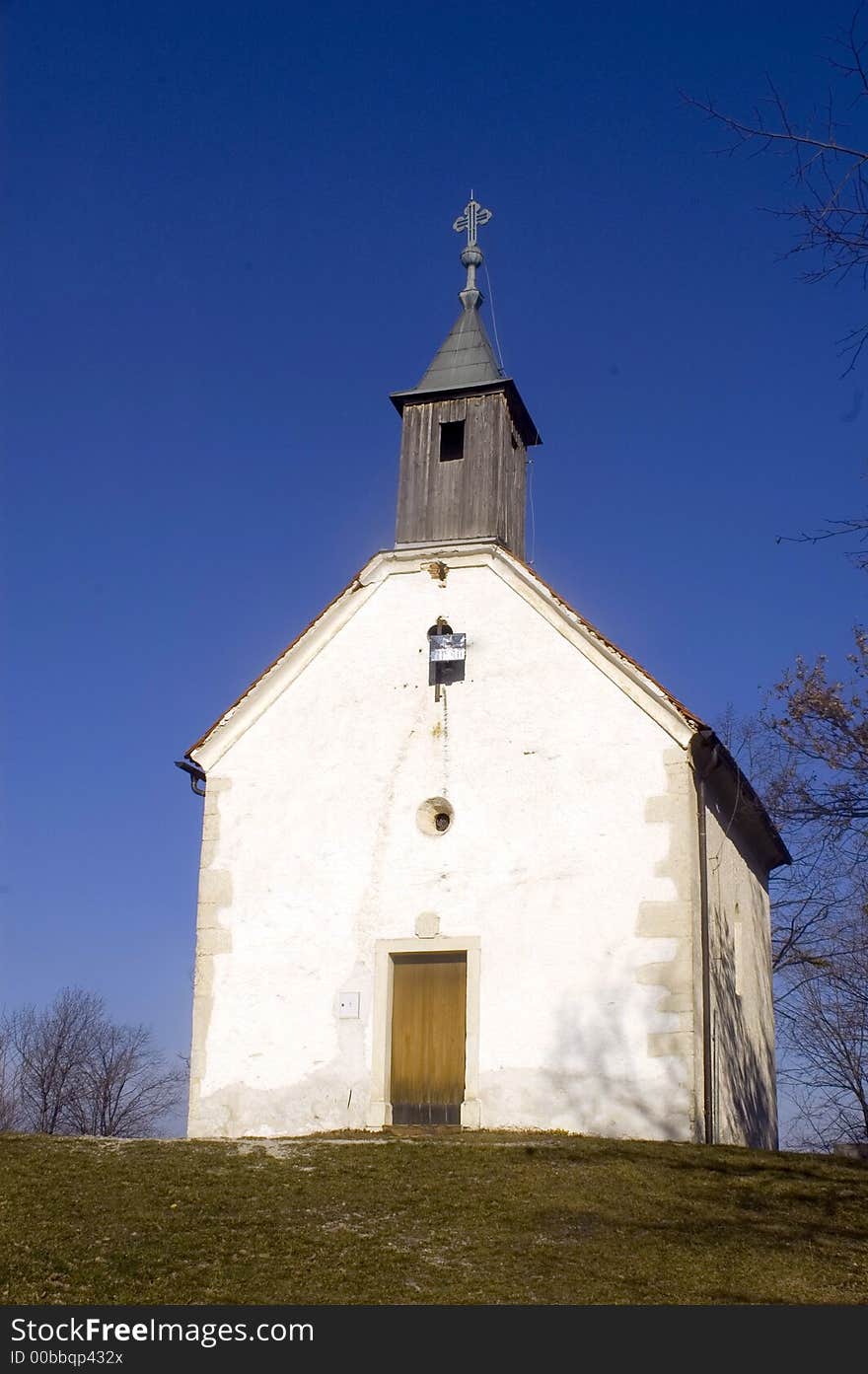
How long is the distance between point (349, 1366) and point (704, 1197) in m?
6.34

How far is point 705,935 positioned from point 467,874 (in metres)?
3.14

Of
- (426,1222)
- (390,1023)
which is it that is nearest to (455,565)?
(390,1023)

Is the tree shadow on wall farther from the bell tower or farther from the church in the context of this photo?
the bell tower

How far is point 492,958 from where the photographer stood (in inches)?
709

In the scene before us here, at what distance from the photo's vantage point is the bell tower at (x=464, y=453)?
20953 mm

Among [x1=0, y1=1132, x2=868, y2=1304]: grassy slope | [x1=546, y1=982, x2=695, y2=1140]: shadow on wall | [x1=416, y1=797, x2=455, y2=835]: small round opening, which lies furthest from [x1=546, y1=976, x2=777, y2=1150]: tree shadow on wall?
[x1=416, y1=797, x2=455, y2=835]: small round opening

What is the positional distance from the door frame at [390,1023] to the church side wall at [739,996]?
10.0 ft

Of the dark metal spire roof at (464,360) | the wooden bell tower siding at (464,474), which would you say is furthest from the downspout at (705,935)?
the dark metal spire roof at (464,360)

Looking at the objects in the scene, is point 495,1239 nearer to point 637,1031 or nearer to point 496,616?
point 637,1031

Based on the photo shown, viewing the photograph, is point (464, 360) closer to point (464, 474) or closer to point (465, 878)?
point (464, 474)

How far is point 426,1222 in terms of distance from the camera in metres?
11.9

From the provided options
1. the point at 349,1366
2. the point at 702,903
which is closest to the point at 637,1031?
the point at 702,903

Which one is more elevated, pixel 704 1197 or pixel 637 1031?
pixel 637 1031

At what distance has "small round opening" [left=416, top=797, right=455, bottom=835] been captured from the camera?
61.8 ft
